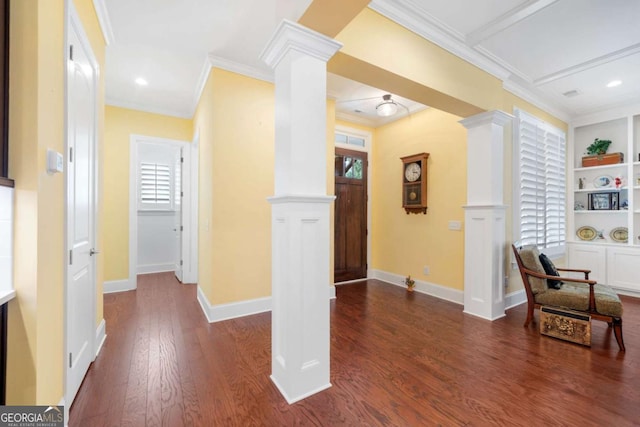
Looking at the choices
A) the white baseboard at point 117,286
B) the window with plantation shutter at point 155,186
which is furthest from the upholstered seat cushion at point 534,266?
the window with plantation shutter at point 155,186

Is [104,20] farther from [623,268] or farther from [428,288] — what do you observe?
[623,268]

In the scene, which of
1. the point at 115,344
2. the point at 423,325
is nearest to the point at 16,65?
the point at 115,344

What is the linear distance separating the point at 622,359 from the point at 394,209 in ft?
10.1

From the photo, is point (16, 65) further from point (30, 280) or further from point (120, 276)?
point (120, 276)

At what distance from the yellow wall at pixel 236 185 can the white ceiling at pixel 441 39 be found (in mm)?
340

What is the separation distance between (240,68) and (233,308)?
8.90 feet

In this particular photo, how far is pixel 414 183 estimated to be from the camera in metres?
4.39

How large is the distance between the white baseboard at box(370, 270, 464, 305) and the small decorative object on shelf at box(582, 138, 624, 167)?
10.6 feet

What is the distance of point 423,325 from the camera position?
2.98 m

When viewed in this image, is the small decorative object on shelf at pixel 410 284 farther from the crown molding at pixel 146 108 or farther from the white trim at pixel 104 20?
the white trim at pixel 104 20

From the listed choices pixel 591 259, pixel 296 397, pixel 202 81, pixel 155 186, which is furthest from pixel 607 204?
pixel 155 186

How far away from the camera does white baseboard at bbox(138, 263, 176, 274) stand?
5.42 metres

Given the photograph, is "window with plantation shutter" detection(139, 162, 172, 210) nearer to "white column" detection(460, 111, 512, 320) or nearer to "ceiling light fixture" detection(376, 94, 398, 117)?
"ceiling light fixture" detection(376, 94, 398, 117)

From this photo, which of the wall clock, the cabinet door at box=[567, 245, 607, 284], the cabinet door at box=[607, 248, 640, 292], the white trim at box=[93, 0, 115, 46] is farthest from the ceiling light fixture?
the cabinet door at box=[607, 248, 640, 292]
